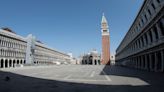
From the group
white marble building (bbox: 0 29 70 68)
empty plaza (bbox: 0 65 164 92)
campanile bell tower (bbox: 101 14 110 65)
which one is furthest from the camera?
campanile bell tower (bbox: 101 14 110 65)

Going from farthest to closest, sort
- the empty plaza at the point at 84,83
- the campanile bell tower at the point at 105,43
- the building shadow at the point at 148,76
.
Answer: the campanile bell tower at the point at 105,43 < the building shadow at the point at 148,76 < the empty plaza at the point at 84,83

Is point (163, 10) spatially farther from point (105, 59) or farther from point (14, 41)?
point (105, 59)

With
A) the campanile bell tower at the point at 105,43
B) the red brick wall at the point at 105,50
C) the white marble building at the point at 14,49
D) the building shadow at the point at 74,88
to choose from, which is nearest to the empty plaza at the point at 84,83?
the building shadow at the point at 74,88

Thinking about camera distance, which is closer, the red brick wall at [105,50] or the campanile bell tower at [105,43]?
the red brick wall at [105,50]

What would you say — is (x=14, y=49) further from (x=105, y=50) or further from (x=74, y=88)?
(x=74, y=88)

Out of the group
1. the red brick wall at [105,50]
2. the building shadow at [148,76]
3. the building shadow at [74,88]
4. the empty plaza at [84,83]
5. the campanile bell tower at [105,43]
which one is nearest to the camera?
the building shadow at [74,88]

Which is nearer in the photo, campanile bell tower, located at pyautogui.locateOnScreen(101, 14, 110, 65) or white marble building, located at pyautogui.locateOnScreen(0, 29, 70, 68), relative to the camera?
white marble building, located at pyautogui.locateOnScreen(0, 29, 70, 68)

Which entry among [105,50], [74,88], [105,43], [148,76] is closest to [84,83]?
[74,88]

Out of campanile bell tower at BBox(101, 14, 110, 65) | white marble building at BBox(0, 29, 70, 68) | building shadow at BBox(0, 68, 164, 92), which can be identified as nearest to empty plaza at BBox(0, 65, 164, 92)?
building shadow at BBox(0, 68, 164, 92)

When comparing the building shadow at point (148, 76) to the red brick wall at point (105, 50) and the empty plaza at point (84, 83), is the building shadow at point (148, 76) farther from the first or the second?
the red brick wall at point (105, 50)

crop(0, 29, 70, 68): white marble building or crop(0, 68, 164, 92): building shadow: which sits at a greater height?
crop(0, 29, 70, 68): white marble building

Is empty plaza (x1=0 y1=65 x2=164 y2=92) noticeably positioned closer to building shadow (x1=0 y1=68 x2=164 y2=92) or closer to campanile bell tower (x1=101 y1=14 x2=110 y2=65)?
building shadow (x1=0 y1=68 x2=164 y2=92)

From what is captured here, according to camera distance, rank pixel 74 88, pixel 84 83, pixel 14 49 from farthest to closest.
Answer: pixel 14 49 → pixel 84 83 → pixel 74 88

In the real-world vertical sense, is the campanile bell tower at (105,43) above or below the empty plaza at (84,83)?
above
